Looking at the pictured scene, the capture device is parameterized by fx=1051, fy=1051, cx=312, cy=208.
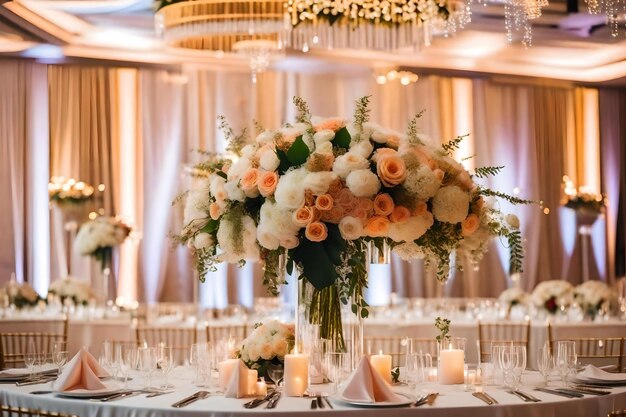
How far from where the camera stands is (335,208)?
4031 millimetres

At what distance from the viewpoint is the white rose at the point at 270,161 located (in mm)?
4109

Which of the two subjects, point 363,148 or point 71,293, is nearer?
point 363,148

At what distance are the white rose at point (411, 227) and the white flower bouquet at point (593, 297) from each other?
5.31 metres

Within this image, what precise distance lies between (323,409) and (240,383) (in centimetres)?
43

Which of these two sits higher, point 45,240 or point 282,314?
point 45,240

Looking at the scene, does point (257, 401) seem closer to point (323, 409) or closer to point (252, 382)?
point (252, 382)

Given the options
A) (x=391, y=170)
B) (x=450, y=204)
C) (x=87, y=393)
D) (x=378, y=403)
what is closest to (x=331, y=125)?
(x=391, y=170)

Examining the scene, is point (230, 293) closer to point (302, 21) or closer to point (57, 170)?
point (57, 170)

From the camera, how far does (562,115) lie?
13.4 m

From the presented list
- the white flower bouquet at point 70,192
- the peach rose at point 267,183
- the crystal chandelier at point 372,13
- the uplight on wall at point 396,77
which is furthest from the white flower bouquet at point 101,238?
the peach rose at point 267,183

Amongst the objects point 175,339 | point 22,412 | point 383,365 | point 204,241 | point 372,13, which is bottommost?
point 175,339

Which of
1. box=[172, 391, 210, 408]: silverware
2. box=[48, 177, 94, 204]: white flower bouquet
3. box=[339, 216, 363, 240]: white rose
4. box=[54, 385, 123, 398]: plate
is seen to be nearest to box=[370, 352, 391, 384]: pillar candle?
box=[339, 216, 363, 240]: white rose

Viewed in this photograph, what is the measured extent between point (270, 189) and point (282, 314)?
571cm

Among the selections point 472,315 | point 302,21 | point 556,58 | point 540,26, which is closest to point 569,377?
point 302,21
